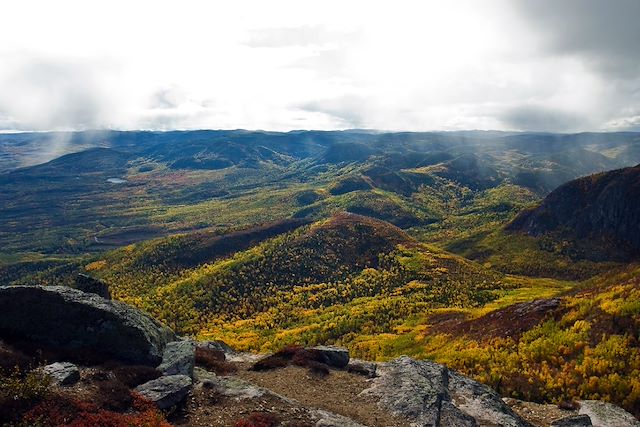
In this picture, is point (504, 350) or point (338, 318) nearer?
point (504, 350)

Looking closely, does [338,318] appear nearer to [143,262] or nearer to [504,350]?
[504,350]

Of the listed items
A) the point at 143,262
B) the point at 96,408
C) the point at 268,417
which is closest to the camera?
the point at 96,408

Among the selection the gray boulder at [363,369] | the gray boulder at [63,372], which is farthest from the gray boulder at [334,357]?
the gray boulder at [63,372]

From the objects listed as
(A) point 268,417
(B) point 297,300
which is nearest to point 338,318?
(B) point 297,300

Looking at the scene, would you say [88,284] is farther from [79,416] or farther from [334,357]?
[334,357]

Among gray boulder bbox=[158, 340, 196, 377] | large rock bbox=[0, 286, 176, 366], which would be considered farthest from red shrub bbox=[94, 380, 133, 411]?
large rock bbox=[0, 286, 176, 366]

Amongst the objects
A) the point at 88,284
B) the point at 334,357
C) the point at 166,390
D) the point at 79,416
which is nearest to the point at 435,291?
the point at 334,357
